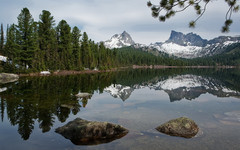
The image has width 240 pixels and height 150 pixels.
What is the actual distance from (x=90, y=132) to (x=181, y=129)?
20.7 ft

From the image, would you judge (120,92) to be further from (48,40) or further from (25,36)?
(48,40)

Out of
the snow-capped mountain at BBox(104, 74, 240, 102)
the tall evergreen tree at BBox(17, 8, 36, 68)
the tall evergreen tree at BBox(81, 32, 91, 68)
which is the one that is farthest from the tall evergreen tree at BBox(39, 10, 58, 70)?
the snow-capped mountain at BBox(104, 74, 240, 102)

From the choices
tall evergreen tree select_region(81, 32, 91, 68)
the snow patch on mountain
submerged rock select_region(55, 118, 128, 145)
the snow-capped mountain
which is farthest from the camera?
tall evergreen tree select_region(81, 32, 91, 68)

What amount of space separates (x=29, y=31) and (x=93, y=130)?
56.0 m

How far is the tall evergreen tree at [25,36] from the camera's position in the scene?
5662cm

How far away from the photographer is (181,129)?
41.5 ft

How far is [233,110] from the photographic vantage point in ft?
64.2

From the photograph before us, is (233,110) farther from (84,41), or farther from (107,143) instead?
(84,41)

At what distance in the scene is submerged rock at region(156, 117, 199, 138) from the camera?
40.6 feet

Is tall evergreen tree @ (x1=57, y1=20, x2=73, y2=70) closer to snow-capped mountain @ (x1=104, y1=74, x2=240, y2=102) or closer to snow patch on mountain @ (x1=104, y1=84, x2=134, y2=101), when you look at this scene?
snow-capped mountain @ (x1=104, y1=74, x2=240, y2=102)

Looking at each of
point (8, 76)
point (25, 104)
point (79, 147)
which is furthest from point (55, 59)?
point (79, 147)

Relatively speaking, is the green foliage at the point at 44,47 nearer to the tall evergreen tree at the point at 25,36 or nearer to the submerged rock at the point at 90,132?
the tall evergreen tree at the point at 25,36

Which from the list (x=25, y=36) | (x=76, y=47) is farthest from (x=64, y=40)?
(x=25, y=36)

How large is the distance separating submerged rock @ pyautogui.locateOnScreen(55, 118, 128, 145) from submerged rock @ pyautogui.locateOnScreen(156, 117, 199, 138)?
289 centimetres
